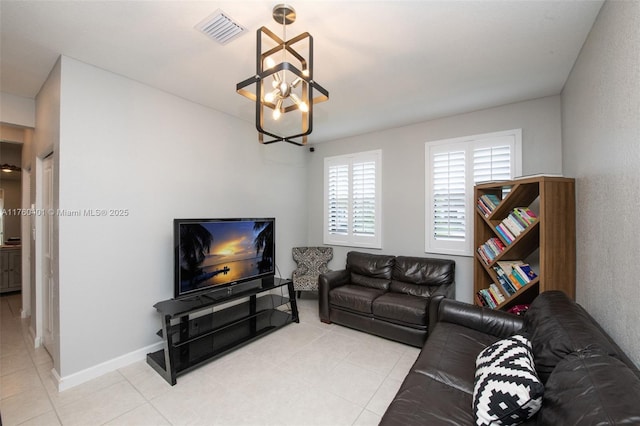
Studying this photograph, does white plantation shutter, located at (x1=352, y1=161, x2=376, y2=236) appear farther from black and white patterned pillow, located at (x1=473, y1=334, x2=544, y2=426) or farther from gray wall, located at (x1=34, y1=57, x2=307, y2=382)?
black and white patterned pillow, located at (x1=473, y1=334, x2=544, y2=426)

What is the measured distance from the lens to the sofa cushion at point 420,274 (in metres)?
3.33

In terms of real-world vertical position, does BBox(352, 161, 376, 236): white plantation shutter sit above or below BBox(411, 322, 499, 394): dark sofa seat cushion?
above

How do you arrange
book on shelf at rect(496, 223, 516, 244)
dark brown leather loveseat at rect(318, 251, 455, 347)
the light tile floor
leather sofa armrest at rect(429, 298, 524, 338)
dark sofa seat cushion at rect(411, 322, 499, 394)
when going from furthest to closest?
dark brown leather loveseat at rect(318, 251, 455, 347), book on shelf at rect(496, 223, 516, 244), leather sofa armrest at rect(429, 298, 524, 338), the light tile floor, dark sofa seat cushion at rect(411, 322, 499, 394)

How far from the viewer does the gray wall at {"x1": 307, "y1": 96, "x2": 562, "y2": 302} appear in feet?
9.79

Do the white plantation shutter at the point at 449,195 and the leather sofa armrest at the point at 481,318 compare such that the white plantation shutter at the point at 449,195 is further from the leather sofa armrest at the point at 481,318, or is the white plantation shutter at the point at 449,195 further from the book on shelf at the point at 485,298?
the leather sofa armrest at the point at 481,318

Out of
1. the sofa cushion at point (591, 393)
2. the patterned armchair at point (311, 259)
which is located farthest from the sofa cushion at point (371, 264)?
the sofa cushion at point (591, 393)

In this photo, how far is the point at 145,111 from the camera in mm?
2744

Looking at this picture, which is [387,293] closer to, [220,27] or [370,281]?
[370,281]

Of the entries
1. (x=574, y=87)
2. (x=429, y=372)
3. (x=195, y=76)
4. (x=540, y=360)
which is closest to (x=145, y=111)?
(x=195, y=76)

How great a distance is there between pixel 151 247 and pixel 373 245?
2978 millimetres

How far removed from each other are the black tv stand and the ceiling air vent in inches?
91.0

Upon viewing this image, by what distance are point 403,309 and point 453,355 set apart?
1.09 metres

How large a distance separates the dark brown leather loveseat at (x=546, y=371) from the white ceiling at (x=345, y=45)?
6.23ft

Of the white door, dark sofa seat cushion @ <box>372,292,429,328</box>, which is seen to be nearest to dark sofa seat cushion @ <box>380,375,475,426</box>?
dark sofa seat cushion @ <box>372,292,429,328</box>
